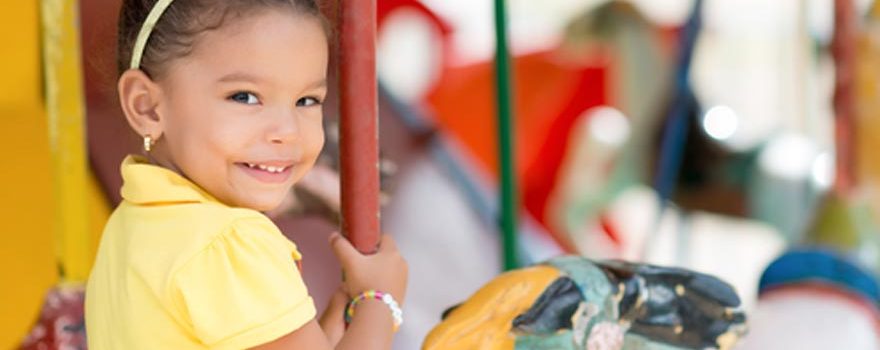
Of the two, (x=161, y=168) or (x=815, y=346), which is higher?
(x=161, y=168)

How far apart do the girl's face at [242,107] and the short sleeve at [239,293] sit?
5 cm

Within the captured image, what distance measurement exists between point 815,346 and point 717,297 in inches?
6.8

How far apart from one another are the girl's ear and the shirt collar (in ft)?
0.07

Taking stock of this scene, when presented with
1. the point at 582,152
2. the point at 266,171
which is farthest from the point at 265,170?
the point at 582,152

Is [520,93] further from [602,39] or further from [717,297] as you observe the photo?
[717,297]

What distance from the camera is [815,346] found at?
1099mm

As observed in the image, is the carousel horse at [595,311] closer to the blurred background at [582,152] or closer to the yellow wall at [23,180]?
the blurred background at [582,152]

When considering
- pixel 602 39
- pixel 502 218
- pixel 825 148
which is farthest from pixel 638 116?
pixel 502 218

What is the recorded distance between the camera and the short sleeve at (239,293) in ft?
2.43

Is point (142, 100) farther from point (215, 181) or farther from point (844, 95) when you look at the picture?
point (844, 95)

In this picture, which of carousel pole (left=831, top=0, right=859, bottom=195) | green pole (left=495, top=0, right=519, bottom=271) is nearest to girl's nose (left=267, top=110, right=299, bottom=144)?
green pole (left=495, top=0, right=519, bottom=271)

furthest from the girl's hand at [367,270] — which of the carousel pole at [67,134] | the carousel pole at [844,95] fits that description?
the carousel pole at [844,95]

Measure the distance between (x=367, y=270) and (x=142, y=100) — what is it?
171 mm

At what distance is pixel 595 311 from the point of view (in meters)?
0.93
